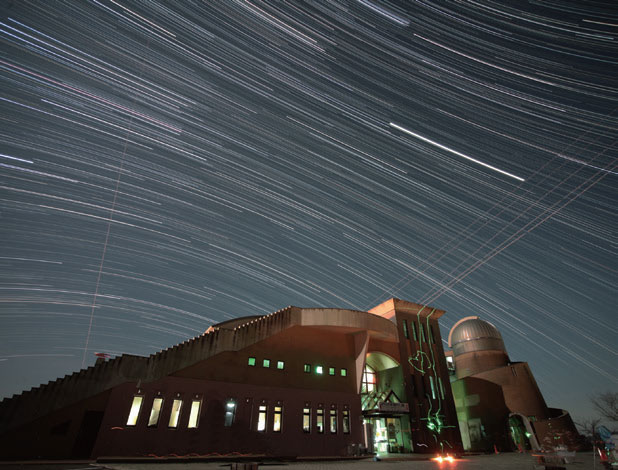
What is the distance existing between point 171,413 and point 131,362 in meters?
4.62

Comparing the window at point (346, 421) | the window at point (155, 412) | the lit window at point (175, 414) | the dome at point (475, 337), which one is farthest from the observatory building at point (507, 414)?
the window at point (155, 412)

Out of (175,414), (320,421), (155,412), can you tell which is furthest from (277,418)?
(155,412)

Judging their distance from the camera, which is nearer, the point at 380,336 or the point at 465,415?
the point at 380,336

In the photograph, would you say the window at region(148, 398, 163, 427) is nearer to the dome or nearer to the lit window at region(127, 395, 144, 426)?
the lit window at region(127, 395, 144, 426)

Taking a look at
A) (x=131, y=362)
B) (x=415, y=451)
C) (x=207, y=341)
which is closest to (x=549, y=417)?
(x=415, y=451)

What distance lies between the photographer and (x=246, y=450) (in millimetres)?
24781

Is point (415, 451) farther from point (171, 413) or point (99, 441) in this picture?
point (99, 441)

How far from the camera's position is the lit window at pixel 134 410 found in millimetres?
22086

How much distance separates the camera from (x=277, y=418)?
2712cm

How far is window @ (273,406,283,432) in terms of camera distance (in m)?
26.7

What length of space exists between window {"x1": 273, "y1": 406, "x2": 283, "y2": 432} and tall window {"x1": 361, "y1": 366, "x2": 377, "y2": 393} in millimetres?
14337

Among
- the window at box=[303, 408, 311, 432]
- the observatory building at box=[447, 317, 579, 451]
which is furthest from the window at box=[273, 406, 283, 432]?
the observatory building at box=[447, 317, 579, 451]

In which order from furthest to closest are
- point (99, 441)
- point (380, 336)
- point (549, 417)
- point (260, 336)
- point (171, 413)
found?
point (549, 417), point (380, 336), point (260, 336), point (171, 413), point (99, 441)

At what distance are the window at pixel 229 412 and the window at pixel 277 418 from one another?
11.8ft
